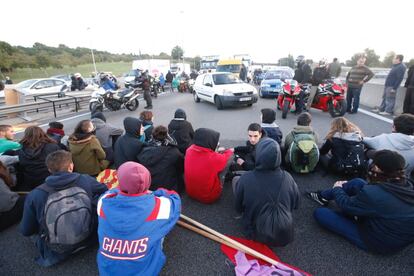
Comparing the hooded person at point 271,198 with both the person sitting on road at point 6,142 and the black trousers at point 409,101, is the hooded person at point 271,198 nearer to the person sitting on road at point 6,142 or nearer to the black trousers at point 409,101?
the person sitting on road at point 6,142

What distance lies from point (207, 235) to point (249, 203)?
72 centimetres

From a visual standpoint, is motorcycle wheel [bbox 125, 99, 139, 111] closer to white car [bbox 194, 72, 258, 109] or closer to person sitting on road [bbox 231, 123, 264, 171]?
white car [bbox 194, 72, 258, 109]

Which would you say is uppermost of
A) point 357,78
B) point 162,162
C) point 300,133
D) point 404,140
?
point 357,78

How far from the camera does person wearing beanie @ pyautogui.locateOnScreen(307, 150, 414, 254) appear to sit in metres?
2.29

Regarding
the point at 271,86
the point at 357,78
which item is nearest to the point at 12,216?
the point at 357,78

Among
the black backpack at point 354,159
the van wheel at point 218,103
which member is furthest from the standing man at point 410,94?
the van wheel at point 218,103

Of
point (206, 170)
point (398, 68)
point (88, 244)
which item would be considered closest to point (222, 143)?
point (206, 170)

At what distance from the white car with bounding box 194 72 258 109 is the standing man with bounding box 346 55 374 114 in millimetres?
3782

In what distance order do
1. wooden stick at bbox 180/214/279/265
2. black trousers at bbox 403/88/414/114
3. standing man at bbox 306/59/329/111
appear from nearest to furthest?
wooden stick at bbox 180/214/279/265 → black trousers at bbox 403/88/414/114 → standing man at bbox 306/59/329/111

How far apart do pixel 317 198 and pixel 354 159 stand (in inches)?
37.8

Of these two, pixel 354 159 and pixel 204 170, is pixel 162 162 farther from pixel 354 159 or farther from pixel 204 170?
pixel 354 159

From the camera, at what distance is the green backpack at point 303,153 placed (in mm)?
4140

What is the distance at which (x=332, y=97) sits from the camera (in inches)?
348

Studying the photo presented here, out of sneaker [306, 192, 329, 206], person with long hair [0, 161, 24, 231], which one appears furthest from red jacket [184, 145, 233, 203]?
person with long hair [0, 161, 24, 231]
